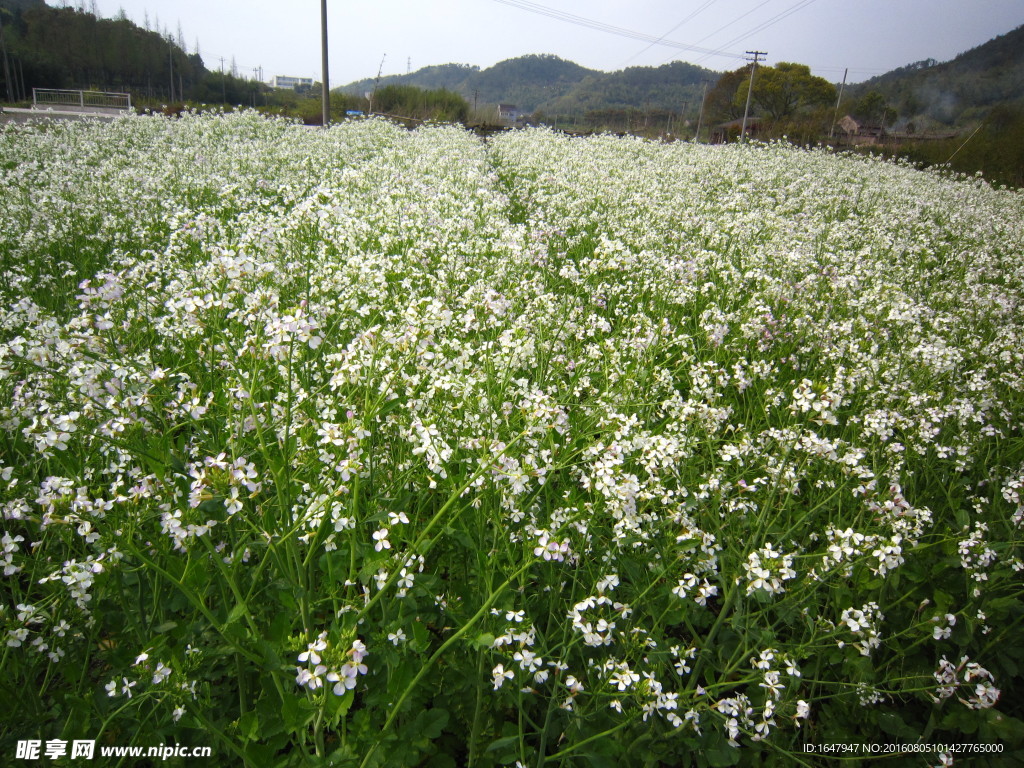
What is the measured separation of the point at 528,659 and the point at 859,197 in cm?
→ 1424

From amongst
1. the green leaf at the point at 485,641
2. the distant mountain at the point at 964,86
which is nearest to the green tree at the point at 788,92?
the distant mountain at the point at 964,86

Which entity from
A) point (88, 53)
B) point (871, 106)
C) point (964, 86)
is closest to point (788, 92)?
point (871, 106)

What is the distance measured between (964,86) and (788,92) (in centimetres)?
1401

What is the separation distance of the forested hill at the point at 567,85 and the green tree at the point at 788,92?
42.4m

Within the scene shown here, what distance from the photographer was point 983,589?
8.40 feet

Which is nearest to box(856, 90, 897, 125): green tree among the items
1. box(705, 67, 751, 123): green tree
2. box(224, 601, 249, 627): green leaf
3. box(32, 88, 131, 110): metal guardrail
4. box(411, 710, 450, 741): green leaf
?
box(705, 67, 751, 123): green tree

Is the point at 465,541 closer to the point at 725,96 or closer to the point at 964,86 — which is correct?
the point at 964,86

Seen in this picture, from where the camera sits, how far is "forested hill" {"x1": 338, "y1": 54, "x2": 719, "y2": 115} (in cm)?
12225

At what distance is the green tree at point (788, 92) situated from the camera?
52.7m

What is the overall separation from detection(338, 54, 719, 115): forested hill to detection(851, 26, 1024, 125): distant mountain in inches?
1876

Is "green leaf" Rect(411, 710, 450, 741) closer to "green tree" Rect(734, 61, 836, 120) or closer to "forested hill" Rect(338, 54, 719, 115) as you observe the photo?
Answer: "green tree" Rect(734, 61, 836, 120)

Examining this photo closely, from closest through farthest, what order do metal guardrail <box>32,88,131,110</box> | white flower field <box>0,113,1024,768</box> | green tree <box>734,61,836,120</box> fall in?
white flower field <box>0,113,1024,768</box> < metal guardrail <box>32,88,131,110</box> < green tree <box>734,61,836,120</box>

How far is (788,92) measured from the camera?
5419cm

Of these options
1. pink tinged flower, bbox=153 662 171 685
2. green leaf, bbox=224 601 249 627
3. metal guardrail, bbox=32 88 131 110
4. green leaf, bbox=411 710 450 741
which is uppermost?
metal guardrail, bbox=32 88 131 110
